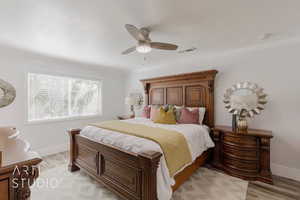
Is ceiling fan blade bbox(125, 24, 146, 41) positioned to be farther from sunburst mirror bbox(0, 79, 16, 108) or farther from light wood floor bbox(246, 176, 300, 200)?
light wood floor bbox(246, 176, 300, 200)

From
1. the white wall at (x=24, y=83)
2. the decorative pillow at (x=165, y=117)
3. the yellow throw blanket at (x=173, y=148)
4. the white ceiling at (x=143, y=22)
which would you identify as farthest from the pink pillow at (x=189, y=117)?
the white wall at (x=24, y=83)

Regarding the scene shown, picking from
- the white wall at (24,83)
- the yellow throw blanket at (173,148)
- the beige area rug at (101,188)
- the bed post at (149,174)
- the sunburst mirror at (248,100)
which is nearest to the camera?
the bed post at (149,174)

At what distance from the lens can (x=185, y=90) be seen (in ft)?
12.2

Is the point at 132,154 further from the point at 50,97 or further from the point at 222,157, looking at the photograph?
the point at 50,97

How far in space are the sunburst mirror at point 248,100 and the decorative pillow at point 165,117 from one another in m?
1.16

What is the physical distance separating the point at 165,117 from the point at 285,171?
230 cm

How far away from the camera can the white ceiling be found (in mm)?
1598

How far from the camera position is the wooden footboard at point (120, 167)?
1540 mm

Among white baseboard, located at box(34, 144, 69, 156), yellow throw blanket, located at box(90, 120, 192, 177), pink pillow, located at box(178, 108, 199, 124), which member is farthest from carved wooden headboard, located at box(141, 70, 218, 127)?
white baseboard, located at box(34, 144, 69, 156)

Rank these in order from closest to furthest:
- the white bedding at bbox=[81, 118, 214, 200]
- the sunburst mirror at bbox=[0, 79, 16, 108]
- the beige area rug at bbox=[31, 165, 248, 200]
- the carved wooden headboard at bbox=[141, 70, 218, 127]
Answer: the sunburst mirror at bbox=[0, 79, 16, 108], the white bedding at bbox=[81, 118, 214, 200], the beige area rug at bbox=[31, 165, 248, 200], the carved wooden headboard at bbox=[141, 70, 218, 127]

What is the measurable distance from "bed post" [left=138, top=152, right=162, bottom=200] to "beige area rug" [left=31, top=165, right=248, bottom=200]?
0.66 m

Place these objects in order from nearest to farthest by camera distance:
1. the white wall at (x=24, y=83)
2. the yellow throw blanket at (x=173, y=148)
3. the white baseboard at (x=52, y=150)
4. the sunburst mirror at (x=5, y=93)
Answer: the sunburst mirror at (x=5, y=93), the yellow throw blanket at (x=173, y=148), the white wall at (x=24, y=83), the white baseboard at (x=52, y=150)

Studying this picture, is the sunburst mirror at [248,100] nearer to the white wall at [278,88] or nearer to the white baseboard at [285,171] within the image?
the white wall at [278,88]

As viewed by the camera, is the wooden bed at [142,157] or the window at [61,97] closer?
the wooden bed at [142,157]
